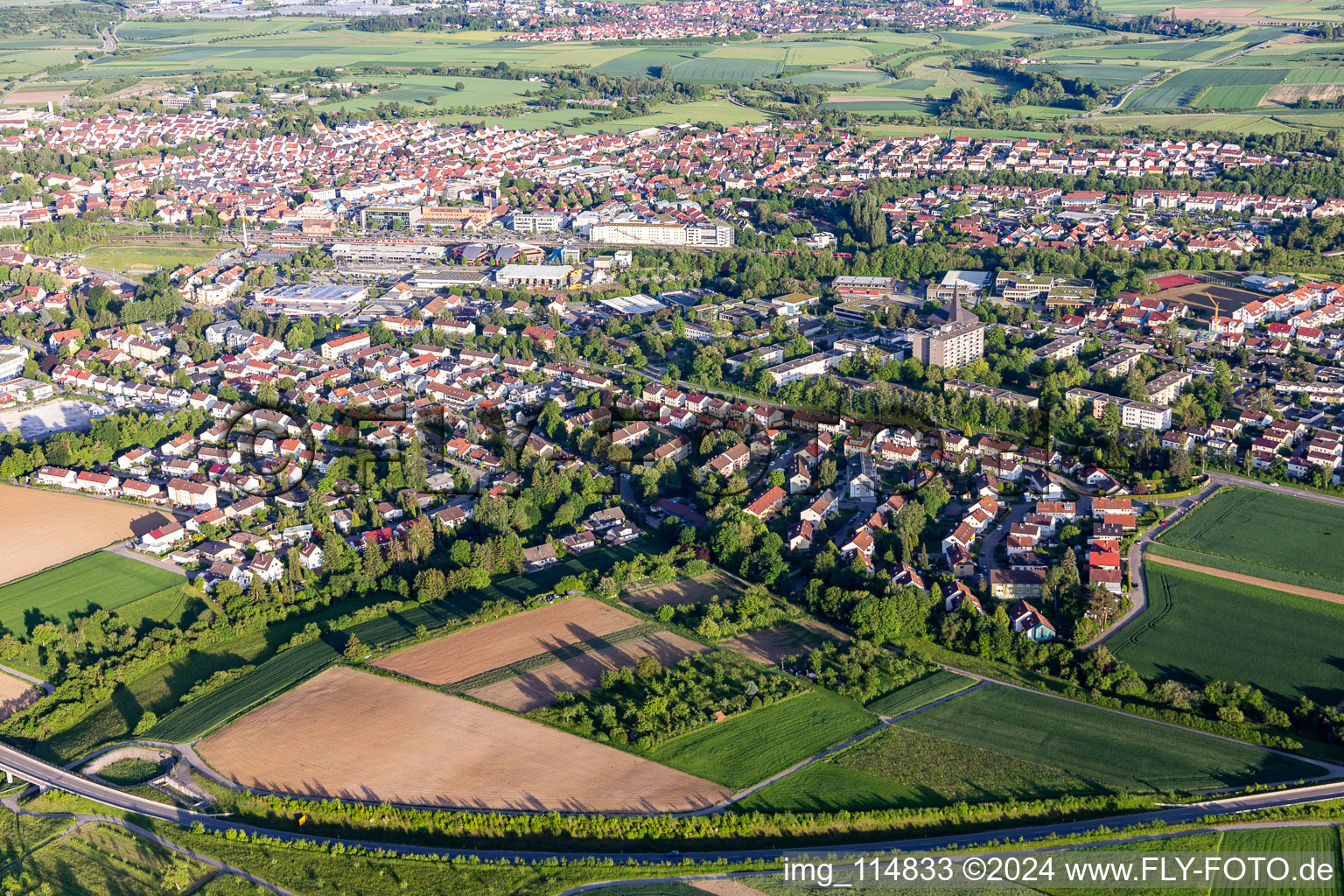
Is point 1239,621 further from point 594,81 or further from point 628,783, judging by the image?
point 594,81

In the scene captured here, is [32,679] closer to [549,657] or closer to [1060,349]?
[549,657]

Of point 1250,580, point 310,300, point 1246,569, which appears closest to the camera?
point 1250,580

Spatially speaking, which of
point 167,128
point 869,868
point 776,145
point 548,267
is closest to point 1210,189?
point 776,145

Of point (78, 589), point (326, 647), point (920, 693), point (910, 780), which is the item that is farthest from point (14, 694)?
point (920, 693)

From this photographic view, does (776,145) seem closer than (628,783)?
No

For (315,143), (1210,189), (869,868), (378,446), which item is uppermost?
(315,143)

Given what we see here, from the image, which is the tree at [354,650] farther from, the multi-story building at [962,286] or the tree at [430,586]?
the multi-story building at [962,286]

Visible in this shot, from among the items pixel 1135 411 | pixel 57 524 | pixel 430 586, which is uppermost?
pixel 1135 411
